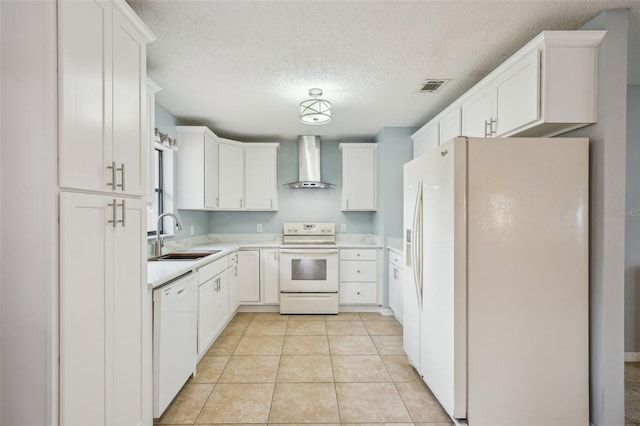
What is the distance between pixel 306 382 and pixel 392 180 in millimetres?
2639

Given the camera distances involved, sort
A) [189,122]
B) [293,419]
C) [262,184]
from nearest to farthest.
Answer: [293,419] → [189,122] → [262,184]

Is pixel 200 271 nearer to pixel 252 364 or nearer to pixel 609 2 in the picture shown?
pixel 252 364

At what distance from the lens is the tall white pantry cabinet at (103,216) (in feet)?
3.81

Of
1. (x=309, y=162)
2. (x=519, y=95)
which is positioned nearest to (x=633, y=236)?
(x=519, y=95)

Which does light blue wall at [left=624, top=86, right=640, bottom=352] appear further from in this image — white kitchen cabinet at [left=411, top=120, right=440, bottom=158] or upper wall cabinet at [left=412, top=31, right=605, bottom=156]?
white kitchen cabinet at [left=411, top=120, right=440, bottom=158]

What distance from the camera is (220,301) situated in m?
3.24

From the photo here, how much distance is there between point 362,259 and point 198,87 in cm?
279

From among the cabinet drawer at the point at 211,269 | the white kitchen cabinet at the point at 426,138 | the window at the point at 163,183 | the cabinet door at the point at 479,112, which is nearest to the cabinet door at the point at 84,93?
the cabinet drawer at the point at 211,269

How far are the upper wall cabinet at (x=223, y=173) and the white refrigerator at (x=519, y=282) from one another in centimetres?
293

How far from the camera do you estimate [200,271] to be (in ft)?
8.72

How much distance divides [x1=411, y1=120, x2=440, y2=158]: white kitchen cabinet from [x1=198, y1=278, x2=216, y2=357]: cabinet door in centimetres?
273

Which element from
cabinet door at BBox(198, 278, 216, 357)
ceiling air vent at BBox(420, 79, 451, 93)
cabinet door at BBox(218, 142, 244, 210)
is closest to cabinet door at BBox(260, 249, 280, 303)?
cabinet door at BBox(218, 142, 244, 210)

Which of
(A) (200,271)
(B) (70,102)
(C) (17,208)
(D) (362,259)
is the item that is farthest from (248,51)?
(D) (362,259)

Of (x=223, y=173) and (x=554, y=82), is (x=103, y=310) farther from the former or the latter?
(x=223, y=173)
